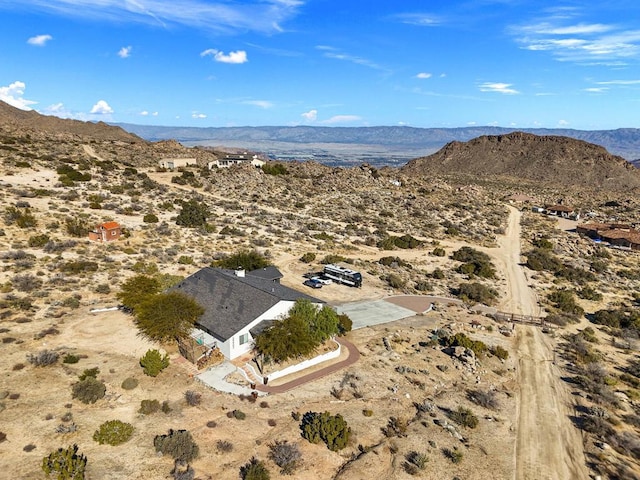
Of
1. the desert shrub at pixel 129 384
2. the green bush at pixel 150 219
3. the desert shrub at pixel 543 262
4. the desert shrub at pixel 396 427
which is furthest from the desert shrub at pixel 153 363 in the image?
the desert shrub at pixel 543 262

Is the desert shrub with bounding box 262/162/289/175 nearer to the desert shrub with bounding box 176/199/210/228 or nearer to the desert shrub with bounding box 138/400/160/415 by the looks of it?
the desert shrub with bounding box 176/199/210/228

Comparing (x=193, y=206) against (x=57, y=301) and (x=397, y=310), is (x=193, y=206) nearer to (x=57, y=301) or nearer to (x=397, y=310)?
(x=57, y=301)

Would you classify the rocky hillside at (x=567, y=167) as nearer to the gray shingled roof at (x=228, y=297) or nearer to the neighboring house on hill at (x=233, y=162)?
the neighboring house on hill at (x=233, y=162)

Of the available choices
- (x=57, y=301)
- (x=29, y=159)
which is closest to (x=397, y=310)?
(x=57, y=301)

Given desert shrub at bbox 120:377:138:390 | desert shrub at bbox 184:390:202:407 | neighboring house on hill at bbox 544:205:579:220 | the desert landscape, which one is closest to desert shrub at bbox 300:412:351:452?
the desert landscape

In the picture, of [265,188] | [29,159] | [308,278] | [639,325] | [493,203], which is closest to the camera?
[639,325]

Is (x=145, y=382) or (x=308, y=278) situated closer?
(x=145, y=382)

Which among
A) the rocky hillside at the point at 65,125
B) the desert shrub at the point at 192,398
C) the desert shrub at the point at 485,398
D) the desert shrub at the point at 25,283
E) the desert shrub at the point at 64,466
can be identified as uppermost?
the rocky hillside at the point at 65,125
